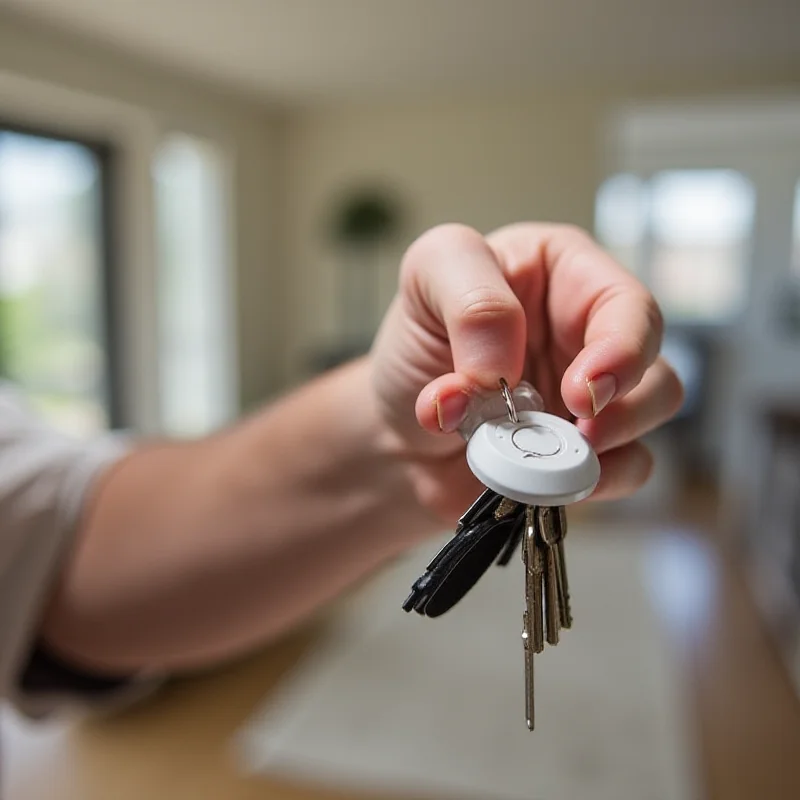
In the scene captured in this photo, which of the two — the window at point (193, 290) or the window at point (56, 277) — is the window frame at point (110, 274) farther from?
the window at point (193, 290)

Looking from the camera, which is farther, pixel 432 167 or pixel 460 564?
pixel 432 167

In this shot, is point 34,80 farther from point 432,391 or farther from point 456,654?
point 432,391

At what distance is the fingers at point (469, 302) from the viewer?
0.93ft

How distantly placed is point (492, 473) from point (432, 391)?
0.04m

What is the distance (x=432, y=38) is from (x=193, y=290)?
4.13 feet

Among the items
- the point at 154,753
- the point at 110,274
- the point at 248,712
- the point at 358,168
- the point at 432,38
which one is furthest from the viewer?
the point at 358,168

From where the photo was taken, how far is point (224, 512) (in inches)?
22.9

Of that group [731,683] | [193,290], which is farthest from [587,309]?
[193,290]

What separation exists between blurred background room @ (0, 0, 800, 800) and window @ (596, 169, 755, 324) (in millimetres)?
14

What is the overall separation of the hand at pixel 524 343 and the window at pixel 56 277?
184cm

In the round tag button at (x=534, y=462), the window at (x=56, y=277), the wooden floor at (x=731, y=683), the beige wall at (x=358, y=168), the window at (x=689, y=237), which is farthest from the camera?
the window at (x=689, y=237)

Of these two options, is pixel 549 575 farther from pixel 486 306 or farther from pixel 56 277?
pixel 56 277

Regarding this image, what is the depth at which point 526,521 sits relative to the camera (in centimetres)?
24

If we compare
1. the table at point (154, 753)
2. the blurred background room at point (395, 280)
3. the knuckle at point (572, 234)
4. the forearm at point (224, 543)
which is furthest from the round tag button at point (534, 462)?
the table at point (154, 753)
